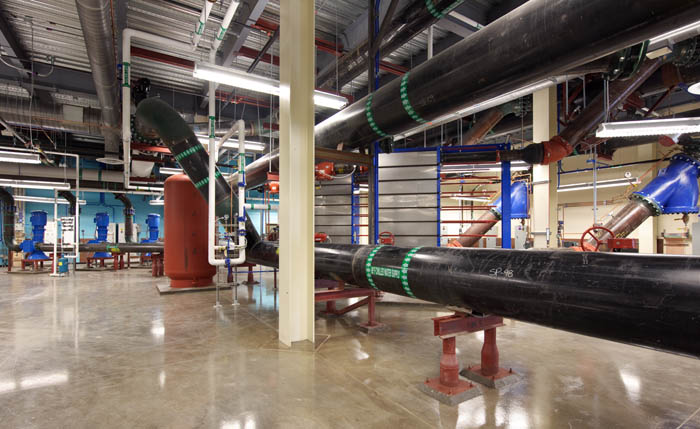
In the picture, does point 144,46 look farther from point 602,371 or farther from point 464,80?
point 602,371

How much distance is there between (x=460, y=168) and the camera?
694cm

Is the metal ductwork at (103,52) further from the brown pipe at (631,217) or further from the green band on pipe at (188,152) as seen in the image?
the brown pipe at (631,217)

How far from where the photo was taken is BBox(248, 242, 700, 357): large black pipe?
69.4 inches

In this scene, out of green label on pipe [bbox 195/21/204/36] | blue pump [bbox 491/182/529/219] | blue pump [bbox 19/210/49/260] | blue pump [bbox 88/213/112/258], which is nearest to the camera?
green label on pipe [bbox 195/21/204/36]

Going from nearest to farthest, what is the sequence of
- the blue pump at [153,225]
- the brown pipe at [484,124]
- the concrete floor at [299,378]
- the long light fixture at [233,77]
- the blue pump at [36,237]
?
the concrete floor at [299,378], the long light fixture at [233,77], the brown pipe at [484,124], the blue pump at [36,237], the blue pump at [153,225]

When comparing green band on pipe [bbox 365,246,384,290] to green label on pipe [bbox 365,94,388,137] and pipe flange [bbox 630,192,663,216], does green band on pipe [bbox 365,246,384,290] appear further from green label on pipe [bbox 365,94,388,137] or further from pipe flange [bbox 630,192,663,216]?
pipe flange [bbox 630,192,663,216]

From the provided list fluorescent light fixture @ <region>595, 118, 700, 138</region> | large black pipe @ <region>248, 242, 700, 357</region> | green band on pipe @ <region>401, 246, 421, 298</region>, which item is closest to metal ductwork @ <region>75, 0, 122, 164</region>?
green band on pipe @ <region>401, 246, 421, 298</region>

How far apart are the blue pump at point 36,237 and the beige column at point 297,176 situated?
12.7 meters

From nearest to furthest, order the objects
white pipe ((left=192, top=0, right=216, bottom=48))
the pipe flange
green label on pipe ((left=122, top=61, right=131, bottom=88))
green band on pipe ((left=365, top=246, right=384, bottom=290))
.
→ 1. green band on pipe ((left=365, top=246, right=384, bottom=290))
2. white pipe ((left=192, top=0, right=216, bottom=48))
3. green label on pipe ((left=122, top=61, right=131, bottom=88))
4. the pipe flange

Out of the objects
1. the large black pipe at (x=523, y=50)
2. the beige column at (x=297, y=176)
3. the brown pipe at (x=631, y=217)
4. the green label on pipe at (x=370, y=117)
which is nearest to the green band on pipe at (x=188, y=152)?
the beige column at (x=297, y=176)

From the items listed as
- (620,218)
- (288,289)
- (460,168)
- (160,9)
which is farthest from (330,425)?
(620,218)

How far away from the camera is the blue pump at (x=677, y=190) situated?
265 inches

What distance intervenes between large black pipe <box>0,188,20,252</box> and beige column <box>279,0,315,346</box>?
1370cm

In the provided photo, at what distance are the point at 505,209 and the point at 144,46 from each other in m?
7.86
